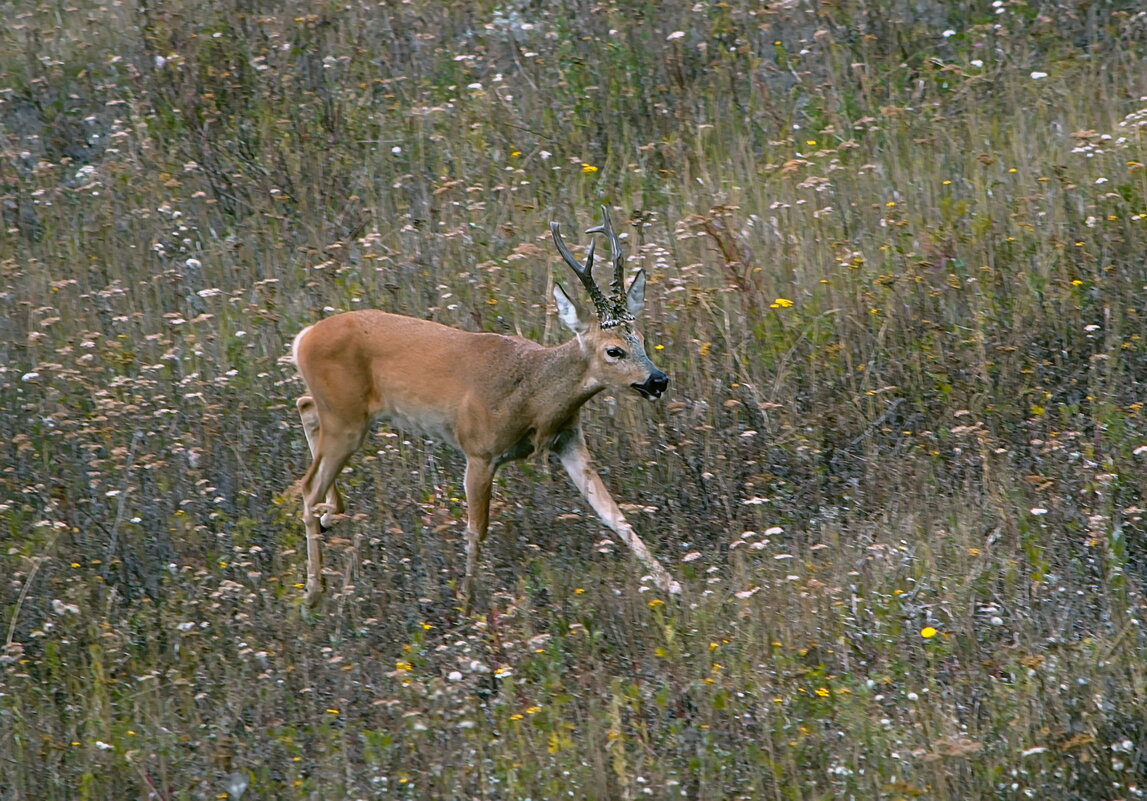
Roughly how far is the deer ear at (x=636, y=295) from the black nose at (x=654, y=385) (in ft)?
1.47

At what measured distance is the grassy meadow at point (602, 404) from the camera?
18.4 feet

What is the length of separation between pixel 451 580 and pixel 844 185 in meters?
4.09

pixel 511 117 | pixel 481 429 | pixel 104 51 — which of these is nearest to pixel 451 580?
pixel 481 429

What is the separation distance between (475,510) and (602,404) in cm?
122

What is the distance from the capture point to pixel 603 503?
710 cm

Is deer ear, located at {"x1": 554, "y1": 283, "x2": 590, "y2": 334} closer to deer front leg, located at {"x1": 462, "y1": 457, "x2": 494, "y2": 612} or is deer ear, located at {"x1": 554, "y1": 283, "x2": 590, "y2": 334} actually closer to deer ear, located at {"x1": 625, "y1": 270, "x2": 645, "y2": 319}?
deer ear, located at {"x1": 625, "y1": 270, "x2": 645, "y2": 319}

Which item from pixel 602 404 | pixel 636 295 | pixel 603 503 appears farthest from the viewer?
pixel 602 404

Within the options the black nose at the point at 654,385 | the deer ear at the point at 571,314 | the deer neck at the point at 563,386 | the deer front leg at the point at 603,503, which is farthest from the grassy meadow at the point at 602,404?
the deer ear at the point at 571,314

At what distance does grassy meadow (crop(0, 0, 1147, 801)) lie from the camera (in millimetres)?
5609

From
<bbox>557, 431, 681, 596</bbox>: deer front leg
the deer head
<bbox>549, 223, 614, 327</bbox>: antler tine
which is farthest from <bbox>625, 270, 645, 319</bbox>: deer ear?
<bbox>557, 431, 681, 596</bbox>: deer front leg

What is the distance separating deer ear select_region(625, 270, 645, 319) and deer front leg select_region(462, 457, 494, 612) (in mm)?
1033

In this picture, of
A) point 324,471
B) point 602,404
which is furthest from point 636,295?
point 324,471

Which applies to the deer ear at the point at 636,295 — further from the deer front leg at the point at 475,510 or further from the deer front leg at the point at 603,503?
the deer front leg at the point at 475,510

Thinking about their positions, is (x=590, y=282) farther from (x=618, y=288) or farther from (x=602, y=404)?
(x=602, y=404)
